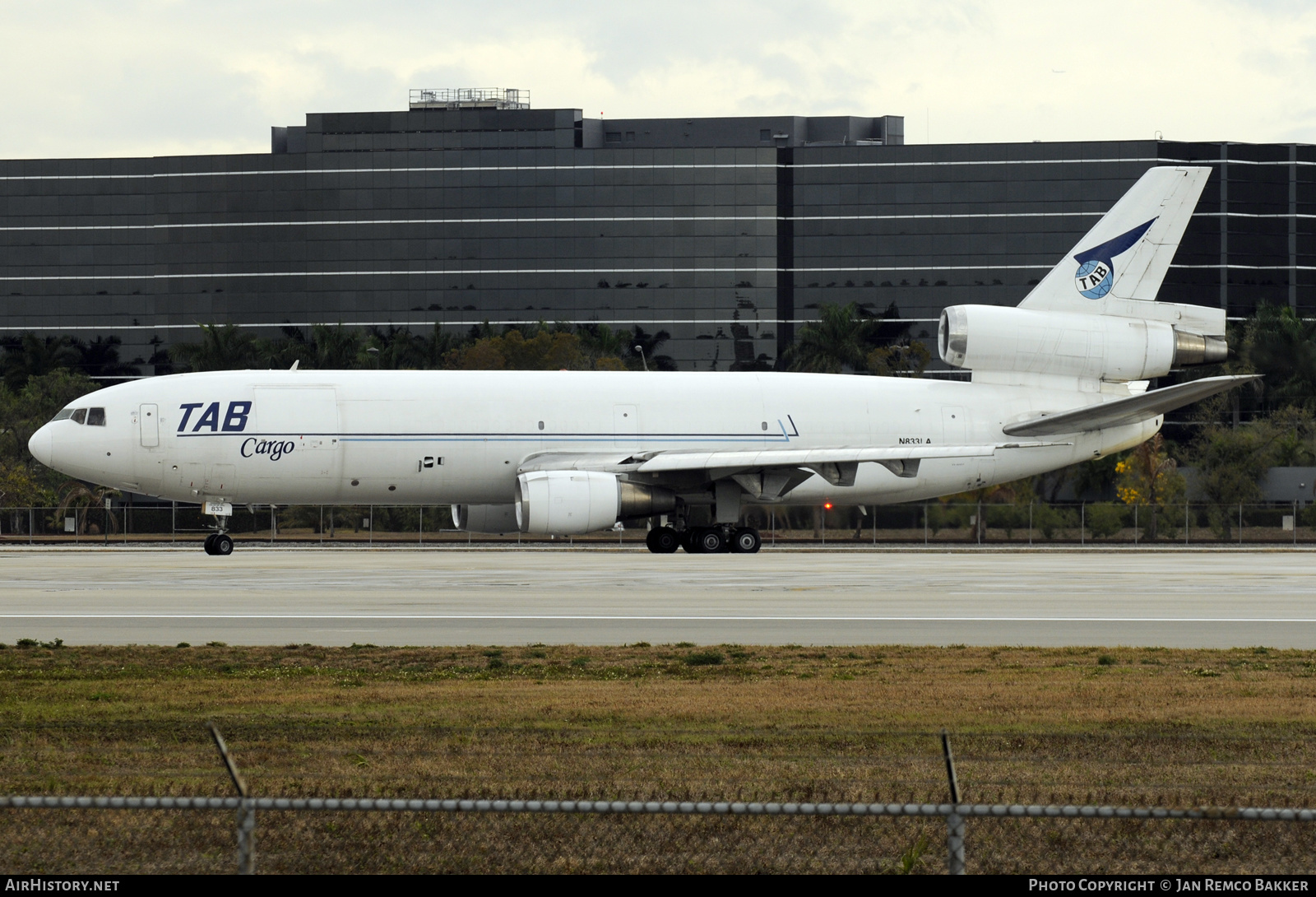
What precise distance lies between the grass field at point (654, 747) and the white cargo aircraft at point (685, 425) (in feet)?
75.0

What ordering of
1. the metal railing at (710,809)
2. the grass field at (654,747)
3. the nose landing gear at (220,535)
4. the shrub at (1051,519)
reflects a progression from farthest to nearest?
1. the shrub at (1051,519)
2. the nose landing gear at (220,535)
3. the grass field at (654,747)
4. the metal railing at (710,809)

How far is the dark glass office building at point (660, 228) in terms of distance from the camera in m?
126

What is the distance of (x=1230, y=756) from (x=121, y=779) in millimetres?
7724

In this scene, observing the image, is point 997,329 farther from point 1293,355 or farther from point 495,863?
point 1293,355

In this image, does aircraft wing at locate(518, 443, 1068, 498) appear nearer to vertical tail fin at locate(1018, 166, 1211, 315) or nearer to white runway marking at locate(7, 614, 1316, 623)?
vertical tail fin at locate(1018, 166, 1211, 315)

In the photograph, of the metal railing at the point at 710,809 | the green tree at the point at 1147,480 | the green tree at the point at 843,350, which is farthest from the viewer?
the green tree at the point at 843,350

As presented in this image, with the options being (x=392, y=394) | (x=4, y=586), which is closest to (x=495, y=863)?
(x=4, y=586)

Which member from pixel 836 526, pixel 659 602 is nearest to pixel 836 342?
pixel 836 526

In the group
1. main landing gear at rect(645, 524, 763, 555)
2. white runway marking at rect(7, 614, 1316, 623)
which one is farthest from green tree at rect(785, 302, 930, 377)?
white runway marking at rect(7, 614, 1316, 623)

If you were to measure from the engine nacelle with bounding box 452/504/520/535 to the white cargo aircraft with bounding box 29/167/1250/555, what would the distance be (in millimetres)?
66

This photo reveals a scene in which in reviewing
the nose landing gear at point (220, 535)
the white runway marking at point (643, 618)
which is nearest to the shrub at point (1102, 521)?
the nose landing gear at point (220, 535)

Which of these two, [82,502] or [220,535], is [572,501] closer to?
[220,535]

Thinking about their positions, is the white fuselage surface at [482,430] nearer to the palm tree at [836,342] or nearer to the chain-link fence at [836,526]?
the chain-link fence at [836,526]

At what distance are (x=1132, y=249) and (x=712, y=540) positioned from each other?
53.3ft
